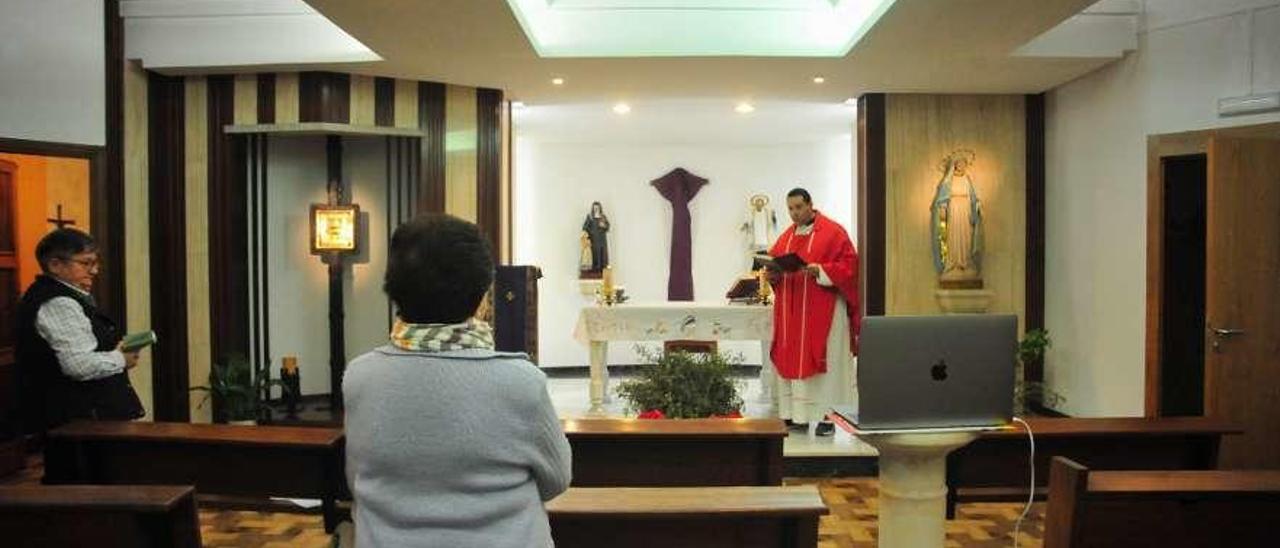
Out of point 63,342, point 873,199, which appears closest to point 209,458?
point 63,342

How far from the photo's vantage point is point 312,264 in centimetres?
625

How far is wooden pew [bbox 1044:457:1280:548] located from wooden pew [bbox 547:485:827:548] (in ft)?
1.61

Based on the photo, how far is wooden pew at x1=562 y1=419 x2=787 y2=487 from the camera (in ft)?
8.64

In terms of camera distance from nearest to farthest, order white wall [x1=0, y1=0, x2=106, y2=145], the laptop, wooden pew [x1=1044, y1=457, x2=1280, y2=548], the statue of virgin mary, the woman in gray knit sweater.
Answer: the woman in gray knit sweater → wooden pew [x1=1044, y1=457, x2=1280, y2=548] → the laptop → white wall [x1=0, y1=0, x2=106, y2=145] → the statue of virgin mary

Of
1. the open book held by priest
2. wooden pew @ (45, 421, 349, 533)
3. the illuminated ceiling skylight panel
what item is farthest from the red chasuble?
wooden pew @ (45, 421, 349, 533)

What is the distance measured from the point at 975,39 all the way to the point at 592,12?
2.03m

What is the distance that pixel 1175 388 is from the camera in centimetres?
501

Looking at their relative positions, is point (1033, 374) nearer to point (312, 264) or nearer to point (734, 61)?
point (734, 61)

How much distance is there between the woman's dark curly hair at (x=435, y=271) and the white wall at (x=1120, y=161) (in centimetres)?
439

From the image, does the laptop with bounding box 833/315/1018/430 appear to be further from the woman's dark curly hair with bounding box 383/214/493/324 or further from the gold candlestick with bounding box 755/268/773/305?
the gold candlestick with bounding box 755/268/773/305

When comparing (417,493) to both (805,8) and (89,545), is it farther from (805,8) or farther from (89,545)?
(805,8)

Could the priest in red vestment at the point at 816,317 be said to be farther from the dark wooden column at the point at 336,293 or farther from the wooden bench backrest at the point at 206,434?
the wooden bench backrest at the point at 206,434

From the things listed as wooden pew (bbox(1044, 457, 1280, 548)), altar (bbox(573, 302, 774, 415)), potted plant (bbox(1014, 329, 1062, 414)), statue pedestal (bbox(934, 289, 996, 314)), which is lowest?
potted plant (bbox(1014, 329, 1062, 414))

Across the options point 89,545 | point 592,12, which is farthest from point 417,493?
point 592,12
